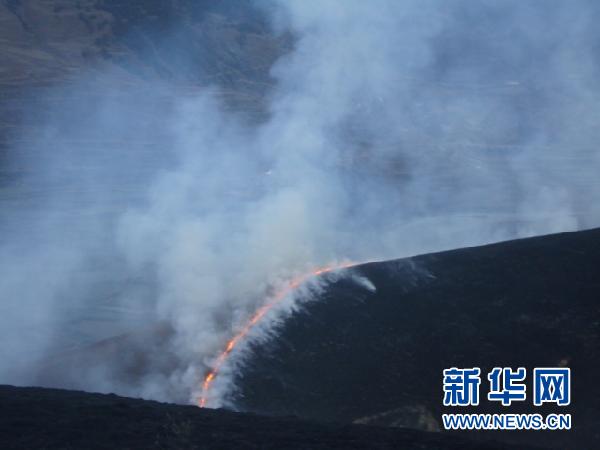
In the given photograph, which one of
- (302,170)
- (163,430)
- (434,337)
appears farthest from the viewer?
(302,170)

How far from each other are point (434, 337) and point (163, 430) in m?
5.61

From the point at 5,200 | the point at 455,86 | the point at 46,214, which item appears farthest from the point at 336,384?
the point at 455,86

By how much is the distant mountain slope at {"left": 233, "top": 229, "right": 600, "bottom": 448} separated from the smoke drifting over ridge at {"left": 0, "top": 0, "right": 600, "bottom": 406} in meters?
1.43

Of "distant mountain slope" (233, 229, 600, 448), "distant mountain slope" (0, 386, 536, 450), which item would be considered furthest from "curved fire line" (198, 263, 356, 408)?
"distant mountain slope" (0, 386, 536, 450)

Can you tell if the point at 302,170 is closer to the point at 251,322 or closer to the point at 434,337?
the point at 251,322

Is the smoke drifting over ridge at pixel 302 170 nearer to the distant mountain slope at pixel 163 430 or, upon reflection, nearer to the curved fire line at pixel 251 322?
the curved fire line at pixel 251 322

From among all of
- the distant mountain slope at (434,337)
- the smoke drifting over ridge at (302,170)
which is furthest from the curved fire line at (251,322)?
the distant mountain slope at (434,337)

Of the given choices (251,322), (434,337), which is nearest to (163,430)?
(251,322)

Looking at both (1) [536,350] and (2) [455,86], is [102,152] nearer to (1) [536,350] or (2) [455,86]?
(2) [455,86]

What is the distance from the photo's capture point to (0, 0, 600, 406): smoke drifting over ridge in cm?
1670

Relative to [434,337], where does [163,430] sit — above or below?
below

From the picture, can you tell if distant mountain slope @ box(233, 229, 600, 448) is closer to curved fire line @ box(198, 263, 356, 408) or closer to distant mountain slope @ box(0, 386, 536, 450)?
curved fire line @ box(198, 263, 356, 408)

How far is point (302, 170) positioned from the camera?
20.4m

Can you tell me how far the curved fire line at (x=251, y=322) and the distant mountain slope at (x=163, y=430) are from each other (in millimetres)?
2230
